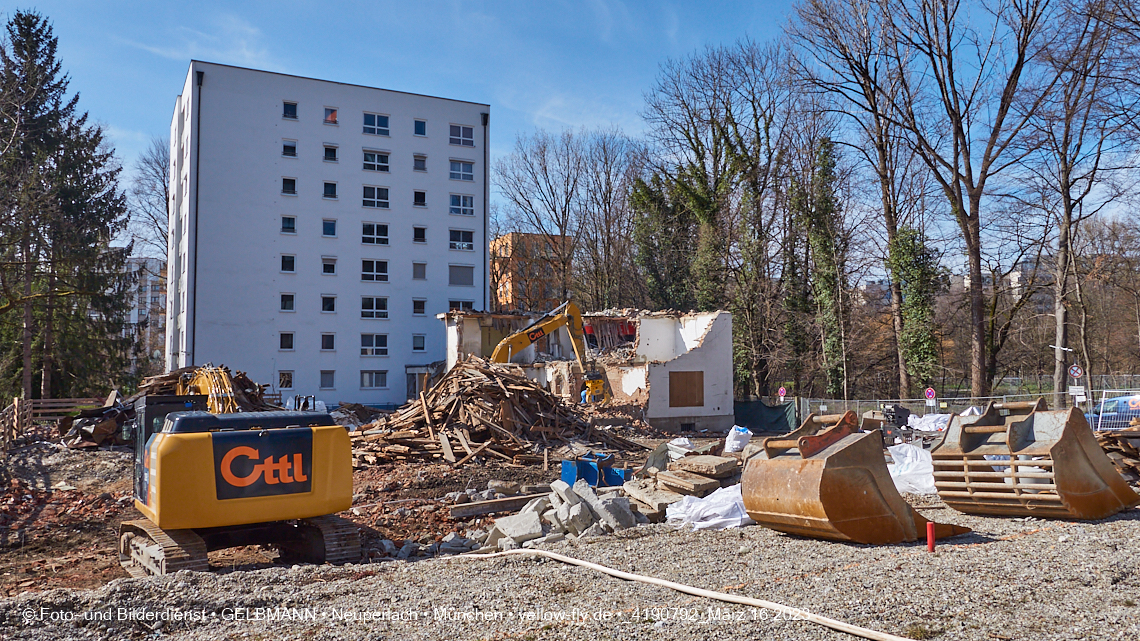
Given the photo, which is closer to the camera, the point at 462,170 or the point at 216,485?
the point at 216,485

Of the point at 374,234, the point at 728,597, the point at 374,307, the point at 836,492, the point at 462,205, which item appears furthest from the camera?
the point at 462,205

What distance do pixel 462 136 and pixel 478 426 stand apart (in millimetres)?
32360

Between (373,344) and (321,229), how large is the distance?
6980 mm

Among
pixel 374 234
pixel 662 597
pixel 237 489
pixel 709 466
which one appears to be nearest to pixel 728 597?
pixel 662 597

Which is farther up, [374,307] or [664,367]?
[374,307]

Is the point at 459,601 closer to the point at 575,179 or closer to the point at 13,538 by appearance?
the point at 13,538

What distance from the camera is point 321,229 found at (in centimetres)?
4372

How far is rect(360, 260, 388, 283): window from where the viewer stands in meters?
44.5

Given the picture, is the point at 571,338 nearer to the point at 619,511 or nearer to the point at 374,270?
the point at 374,270

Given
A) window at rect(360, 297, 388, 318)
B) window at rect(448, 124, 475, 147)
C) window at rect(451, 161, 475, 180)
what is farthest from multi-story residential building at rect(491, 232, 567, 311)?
window at rect(360, 297, 388, 318)

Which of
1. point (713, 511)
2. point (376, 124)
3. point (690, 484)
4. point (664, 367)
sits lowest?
point (713, 511)

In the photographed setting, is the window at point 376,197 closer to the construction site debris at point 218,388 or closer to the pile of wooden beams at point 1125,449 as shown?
the construction site debris at point 218,388

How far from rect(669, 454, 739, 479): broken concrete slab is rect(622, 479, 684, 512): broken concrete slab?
518mm

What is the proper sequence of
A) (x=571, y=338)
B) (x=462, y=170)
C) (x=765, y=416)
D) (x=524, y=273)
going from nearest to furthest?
(x=571, y=338)
(x=765, y=416)
(x=462, y=170)
(x=524, y=273)
